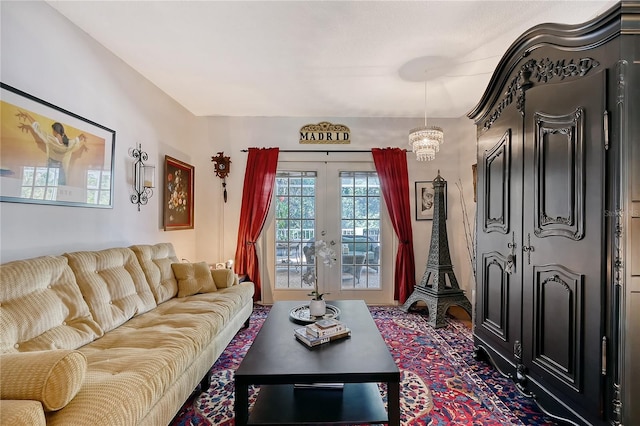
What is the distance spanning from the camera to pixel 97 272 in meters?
2.10

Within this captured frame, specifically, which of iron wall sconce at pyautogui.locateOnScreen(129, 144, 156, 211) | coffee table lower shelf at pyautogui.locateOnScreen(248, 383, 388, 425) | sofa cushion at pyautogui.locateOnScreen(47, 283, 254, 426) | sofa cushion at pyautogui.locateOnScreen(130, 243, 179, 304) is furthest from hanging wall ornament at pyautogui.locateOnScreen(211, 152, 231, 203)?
coffee table lower shelf at pyautogui.locateOnScreen(248, 383, 388, 425)

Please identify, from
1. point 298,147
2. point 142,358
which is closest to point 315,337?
point 142,358

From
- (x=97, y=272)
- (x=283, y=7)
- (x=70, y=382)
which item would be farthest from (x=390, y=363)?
(x=283, y=7)

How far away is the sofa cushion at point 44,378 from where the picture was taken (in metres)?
1.04

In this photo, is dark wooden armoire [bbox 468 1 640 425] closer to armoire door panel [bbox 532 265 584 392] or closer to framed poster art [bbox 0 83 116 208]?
armoire door panel [bbox 532 265 584 392]

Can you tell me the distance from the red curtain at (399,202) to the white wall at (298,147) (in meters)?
0.15

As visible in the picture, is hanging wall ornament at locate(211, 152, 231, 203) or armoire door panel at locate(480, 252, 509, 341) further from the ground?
hanging wall ornament at locate(211, 152, 231, 203)

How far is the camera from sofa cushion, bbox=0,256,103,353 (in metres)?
1.43

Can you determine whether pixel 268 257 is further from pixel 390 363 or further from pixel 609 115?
pixel 609 115

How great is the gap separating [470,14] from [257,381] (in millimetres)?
2645

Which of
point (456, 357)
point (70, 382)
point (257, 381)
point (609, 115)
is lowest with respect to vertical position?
point (456, 357)

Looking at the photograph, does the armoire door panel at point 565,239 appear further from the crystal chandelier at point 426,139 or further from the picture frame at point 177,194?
the picture frame at point 177,194

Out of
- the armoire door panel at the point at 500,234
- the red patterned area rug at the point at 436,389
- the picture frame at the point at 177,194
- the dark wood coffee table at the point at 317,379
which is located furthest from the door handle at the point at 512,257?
the picture frame at the point at 177,194

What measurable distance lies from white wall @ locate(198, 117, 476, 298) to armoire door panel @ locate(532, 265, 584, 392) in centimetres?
231
